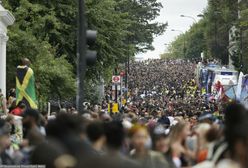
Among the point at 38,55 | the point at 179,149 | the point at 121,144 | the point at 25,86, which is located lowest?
the point at 179,149

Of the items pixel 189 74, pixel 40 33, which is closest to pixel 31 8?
pixel 40 33

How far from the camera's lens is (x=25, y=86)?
22.8 m

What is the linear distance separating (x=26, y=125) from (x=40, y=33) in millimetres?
32495

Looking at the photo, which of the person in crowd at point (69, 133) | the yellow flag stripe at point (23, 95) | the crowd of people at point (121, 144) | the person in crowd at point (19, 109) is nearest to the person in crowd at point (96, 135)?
the crowd of people at point (121, 144)

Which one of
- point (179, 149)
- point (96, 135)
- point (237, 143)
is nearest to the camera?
point (237, 143)

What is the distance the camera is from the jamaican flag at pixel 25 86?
2267 cm

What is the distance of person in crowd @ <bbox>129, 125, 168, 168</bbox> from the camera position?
1077 centimetres

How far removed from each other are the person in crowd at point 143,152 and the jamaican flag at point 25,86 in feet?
37.2

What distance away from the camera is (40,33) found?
45.5 m

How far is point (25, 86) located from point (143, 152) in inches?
476

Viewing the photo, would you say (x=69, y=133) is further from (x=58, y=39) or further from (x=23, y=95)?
(x=58, y=39)

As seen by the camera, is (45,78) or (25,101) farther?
(45,78)

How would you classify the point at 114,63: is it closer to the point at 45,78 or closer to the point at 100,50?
the point at 100,50

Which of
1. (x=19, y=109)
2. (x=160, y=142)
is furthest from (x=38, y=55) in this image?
(x=160, y=142)
